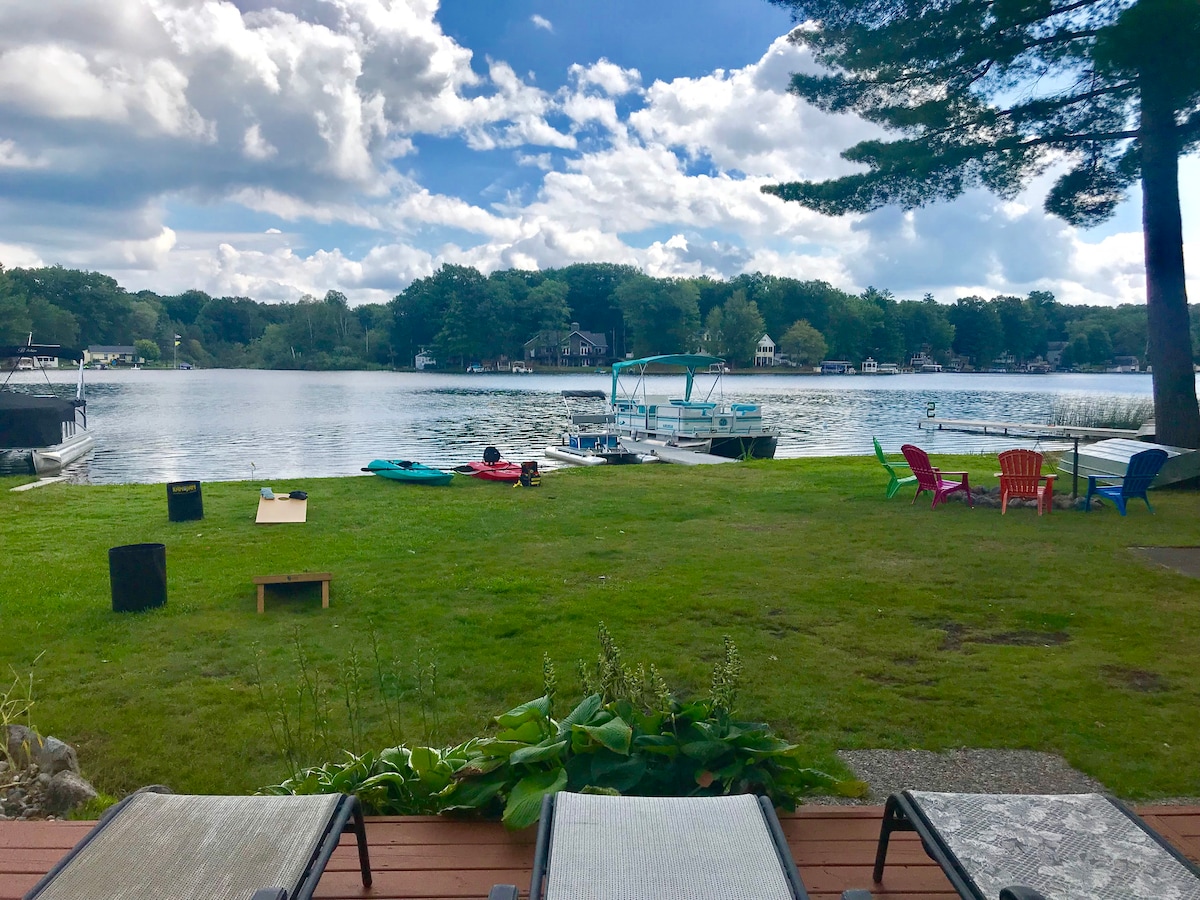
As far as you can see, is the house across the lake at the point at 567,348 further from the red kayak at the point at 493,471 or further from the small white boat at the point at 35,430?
the red kayak at the point at 493,471

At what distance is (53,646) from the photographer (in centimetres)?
577

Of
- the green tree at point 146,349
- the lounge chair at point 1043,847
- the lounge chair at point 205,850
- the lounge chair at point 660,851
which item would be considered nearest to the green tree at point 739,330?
the green tree at point 146,349

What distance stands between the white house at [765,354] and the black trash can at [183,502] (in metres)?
110

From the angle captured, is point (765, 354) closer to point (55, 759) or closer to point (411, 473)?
point (411, 473)

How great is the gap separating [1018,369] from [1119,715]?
148 metres

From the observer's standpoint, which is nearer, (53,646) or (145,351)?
(53,646)

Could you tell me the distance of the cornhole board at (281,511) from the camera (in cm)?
1063

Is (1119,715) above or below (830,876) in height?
below

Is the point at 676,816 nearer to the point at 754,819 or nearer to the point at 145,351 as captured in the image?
the point at 754,819

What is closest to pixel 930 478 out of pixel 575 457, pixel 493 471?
pixel 493 471

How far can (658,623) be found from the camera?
20.4 feet

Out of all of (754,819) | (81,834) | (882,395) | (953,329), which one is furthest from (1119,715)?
(953,329)

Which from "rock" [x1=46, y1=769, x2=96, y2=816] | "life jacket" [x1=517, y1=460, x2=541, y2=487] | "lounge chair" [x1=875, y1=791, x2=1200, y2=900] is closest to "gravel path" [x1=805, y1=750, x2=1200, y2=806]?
"lounge chair" [x1=875, y1=791, x2=1200, y2=900]

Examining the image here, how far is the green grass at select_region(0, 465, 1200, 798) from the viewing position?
4.32 metres
